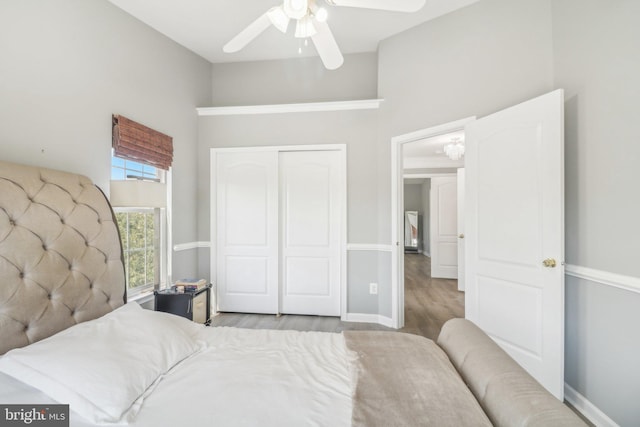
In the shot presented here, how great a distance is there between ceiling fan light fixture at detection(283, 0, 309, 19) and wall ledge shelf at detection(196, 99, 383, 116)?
1.72 metres

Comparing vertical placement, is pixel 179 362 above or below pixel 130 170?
below

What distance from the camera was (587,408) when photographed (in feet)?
5.57

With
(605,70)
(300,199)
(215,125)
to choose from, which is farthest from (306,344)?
(215,125)

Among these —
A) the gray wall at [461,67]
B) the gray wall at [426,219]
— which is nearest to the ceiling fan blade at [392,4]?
the gray wall at [461,67]

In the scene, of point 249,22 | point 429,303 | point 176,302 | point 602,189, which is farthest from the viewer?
point 429,303

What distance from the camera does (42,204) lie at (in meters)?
1.39

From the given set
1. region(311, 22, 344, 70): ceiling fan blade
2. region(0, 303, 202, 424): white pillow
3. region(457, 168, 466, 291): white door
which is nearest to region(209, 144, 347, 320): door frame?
region(311, 22, 344, 70): ceiling fan blade

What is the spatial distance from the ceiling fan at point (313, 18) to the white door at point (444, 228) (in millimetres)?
4481

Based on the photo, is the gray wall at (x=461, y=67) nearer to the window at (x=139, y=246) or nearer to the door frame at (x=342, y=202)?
the door frame at (x=342, y=202)

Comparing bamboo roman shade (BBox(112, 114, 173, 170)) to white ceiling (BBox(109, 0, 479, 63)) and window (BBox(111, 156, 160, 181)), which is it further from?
white ceiling (BBox(109, 0, 479, 63))

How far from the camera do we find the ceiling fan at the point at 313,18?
1.39 meters

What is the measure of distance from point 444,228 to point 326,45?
472 centimetres

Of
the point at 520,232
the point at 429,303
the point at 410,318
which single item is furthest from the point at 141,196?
the point at 429,303

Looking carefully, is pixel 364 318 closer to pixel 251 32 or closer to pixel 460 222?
pixel 460 222
